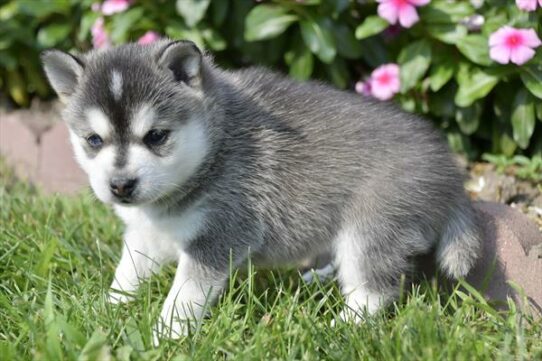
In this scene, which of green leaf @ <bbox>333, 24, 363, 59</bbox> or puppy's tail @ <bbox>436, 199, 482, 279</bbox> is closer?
puppy's tail @ <bbox>436, 199, 482, 279</bbox>

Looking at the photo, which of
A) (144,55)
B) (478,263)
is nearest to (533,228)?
(478,263)

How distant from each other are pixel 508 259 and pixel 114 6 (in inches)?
146

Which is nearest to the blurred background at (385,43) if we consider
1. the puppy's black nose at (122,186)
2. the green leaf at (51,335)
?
the puppy's black nose at (122,186)

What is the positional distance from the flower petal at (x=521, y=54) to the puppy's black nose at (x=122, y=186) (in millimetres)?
2745

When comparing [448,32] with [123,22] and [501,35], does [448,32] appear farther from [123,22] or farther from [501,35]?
[123,22]

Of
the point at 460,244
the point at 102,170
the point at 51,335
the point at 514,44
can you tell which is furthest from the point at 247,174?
the point at 514,44

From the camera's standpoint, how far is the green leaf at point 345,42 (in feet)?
20.8

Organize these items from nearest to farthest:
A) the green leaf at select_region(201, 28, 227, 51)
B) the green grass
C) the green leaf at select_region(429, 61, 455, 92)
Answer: the green grass, the green leaf at select_region(429, 61, 455, 92), the green leaf at select_region(201, 28, 227, 51)

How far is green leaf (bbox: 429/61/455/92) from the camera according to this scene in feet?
19.4

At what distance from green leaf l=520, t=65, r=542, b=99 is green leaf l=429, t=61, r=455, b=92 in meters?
0.55

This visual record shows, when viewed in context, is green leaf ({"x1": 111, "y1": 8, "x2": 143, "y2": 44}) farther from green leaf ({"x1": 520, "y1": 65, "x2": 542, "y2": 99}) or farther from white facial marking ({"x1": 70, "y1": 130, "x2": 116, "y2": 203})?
green leaf ({"x1": 520, "y1": 65, "x2": 542, "y2": 99})

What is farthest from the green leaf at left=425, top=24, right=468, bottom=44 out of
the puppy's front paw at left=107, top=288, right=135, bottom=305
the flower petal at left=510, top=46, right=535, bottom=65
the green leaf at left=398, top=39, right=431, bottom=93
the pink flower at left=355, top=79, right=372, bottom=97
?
the puppy's front paw at left=107, top=288, right=135, bottom=305

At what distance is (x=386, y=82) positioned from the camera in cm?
614

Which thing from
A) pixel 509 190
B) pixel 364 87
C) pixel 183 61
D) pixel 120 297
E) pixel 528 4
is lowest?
pixel 509 190
